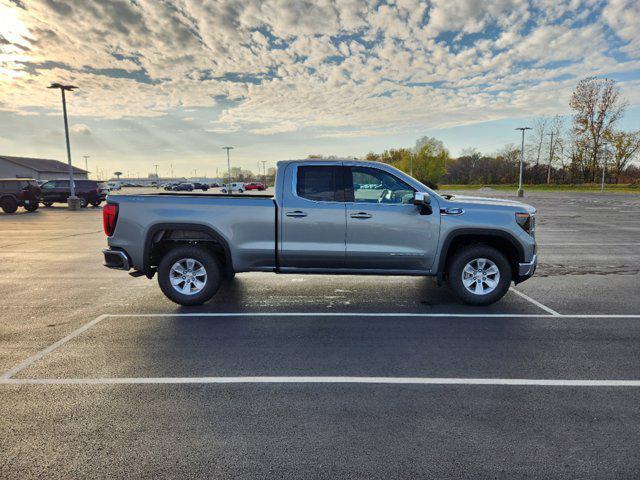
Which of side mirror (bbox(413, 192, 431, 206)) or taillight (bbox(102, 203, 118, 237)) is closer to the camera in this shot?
side mirror (bbox(413, 192, 431, 206))

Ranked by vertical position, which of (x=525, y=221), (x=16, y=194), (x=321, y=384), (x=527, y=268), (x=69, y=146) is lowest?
(x=321, y=384)

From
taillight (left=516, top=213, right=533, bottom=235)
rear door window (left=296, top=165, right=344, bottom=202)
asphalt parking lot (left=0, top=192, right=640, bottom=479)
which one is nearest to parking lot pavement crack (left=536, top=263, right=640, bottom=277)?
asphalt parking lot (left=0, top=192, right=640, bottom=479)

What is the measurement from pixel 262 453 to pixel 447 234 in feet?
13.0

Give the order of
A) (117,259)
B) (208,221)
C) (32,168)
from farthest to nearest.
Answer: (32,168), (117,259), (208,221)

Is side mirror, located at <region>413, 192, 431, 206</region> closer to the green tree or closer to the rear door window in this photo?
the rear door window

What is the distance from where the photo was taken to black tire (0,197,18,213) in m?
22.6

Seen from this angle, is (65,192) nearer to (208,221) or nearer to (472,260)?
(208,221)

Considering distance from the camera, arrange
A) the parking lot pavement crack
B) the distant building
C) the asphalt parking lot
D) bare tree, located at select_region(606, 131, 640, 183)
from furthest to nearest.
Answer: the distant building, bare tree, located at select_region(606, 131, 640, 183), the parking lot pavement crack, the asphalt parking lot

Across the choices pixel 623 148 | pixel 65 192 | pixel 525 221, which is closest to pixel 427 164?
pixel 623 148

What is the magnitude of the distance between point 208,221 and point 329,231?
1.68 m

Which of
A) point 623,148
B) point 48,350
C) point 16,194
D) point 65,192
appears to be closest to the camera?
point 48,350

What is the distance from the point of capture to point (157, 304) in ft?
19.8

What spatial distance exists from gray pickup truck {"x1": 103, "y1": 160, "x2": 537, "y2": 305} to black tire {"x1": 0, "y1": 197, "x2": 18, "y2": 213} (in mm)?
22165

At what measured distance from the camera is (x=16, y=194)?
2291 cm
